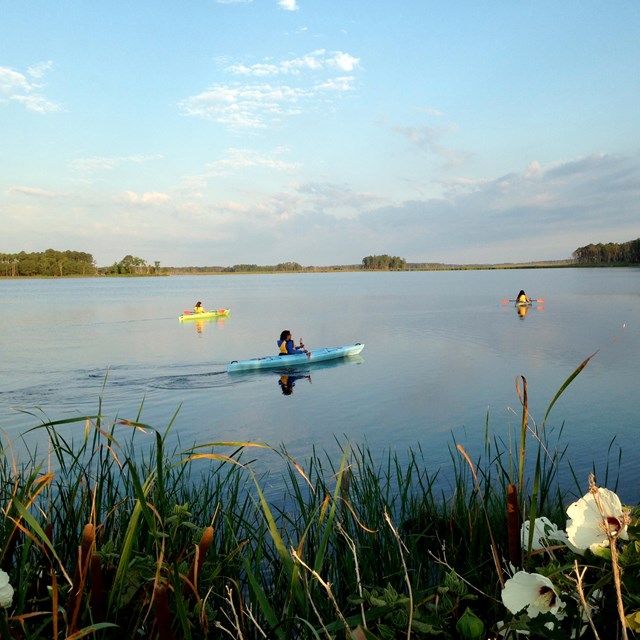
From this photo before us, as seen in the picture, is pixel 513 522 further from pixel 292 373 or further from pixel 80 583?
pixel 292 373

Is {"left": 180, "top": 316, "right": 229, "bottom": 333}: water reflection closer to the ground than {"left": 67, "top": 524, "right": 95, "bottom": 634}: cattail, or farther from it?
closer to the ground

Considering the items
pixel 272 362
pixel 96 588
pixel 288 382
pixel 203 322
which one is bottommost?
pixel 288 382

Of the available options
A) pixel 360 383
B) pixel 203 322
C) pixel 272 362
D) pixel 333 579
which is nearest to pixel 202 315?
pixel 203 322

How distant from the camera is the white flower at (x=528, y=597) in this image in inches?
64.9

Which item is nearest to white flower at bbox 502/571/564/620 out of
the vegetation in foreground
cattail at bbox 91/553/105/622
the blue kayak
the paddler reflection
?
the vegetation in foreground

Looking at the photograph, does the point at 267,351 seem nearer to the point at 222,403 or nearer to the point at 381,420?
the point at 222,403

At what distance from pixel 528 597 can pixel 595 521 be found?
0.27 metres

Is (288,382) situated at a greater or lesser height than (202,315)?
lesser

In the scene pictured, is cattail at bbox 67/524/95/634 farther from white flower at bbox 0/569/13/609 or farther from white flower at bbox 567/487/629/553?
white flower at bbox 567/487/629/553

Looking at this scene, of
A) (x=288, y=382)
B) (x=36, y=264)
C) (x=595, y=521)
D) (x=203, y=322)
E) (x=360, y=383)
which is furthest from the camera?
(x=36, y=264)

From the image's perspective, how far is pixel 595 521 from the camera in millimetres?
1622

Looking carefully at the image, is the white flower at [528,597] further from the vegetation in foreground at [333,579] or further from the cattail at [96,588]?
the cattail at [96,588]

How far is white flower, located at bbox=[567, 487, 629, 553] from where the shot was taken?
5.27 feet

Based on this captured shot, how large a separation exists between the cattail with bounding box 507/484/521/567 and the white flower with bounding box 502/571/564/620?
0.67 ft
